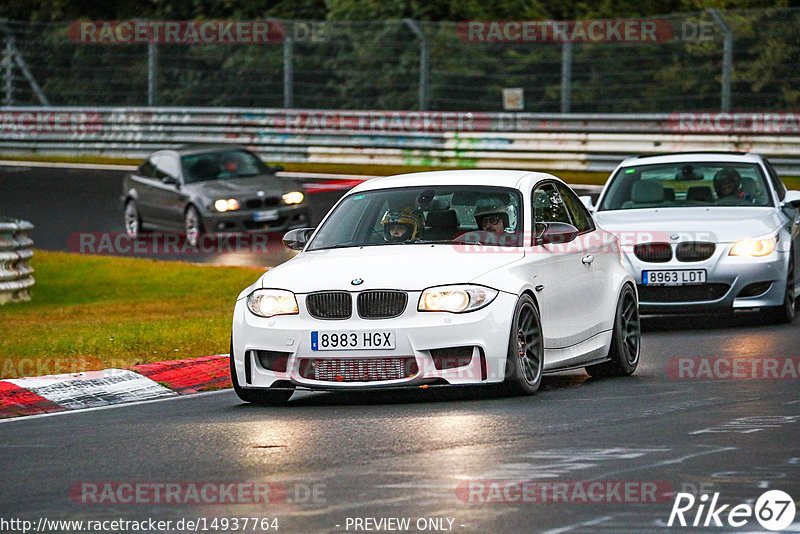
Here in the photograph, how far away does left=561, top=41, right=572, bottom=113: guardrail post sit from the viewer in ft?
101

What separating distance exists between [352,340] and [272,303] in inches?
24.3

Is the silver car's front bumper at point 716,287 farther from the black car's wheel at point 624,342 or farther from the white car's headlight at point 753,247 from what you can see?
the black car's wheel at point 624,342

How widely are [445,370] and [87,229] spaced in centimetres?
1861

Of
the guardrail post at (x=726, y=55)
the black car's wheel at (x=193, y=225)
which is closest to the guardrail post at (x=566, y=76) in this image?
the guardrail post at (x=726, y=55)

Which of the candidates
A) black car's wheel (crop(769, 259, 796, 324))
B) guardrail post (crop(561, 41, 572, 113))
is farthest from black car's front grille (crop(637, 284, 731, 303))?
guardrail post (crop(561, 41, 572, 113))

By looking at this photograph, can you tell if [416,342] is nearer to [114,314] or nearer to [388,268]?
[388,268]

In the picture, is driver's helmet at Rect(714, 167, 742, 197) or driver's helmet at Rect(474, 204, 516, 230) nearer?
driver's helmet at Rect(474, 204, 516, 230)

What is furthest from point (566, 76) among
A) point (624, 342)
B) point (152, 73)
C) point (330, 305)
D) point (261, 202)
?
point (330, 305)

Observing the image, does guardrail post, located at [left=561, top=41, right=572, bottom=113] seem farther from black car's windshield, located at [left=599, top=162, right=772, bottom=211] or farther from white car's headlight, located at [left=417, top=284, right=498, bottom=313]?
white car's headlight, located at [left=417, top=284, right=498, bottom=313]

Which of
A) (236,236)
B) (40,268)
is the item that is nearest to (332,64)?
(236,236)

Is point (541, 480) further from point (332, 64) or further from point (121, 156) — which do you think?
point (121, 156)

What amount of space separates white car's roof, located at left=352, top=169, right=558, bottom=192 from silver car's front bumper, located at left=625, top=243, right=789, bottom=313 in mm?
3215

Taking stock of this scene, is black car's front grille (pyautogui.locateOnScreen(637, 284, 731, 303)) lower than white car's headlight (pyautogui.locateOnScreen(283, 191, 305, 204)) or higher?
higher

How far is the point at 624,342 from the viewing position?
12070mm
